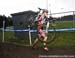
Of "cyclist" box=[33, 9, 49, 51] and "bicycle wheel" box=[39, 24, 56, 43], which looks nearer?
"cyclist" box=[33, 9, 49, 51]

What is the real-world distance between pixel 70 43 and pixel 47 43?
577 millimetres

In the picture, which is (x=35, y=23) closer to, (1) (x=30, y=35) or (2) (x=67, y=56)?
(1) (x=30, y=35)

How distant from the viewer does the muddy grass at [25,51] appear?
31.9ft

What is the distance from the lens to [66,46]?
9875 mm

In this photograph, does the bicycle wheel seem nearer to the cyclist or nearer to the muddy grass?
the cyclist

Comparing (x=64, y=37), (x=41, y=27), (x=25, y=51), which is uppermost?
(x=41, y=27)

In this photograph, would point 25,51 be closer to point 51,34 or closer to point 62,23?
point 51,34

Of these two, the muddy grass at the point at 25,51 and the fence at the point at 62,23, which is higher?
the fence at the point at 62,23

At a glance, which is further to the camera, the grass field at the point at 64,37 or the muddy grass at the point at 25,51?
the grass field at the point at 64,37

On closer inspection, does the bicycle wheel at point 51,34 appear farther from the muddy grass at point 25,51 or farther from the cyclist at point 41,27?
the muddy grass at point 25,51

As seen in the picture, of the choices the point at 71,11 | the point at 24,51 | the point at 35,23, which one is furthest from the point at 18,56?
the point at 71,11

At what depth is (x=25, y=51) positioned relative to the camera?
1005cm

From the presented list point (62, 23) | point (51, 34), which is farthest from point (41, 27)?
point (62, 23)

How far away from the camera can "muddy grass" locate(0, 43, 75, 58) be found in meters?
9.72
